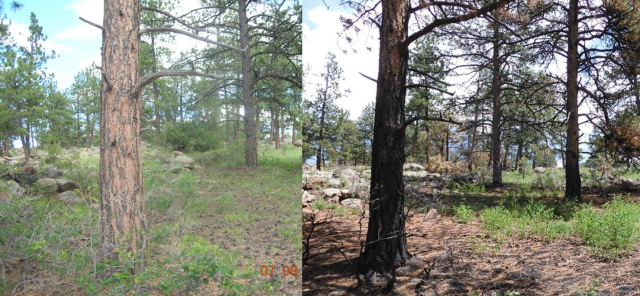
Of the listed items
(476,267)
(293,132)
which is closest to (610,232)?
(476,267)

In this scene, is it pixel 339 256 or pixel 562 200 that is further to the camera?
pixel 562 200

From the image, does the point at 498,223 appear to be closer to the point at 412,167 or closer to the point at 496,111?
the point at 412,167

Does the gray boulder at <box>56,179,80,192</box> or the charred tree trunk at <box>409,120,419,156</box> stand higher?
the charred tree trunk at <box>409,120,419,156</box>

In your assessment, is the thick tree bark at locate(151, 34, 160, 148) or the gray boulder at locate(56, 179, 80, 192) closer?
the gray boulder at locate(56, 179, 80, 192)

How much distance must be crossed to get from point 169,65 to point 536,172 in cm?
335

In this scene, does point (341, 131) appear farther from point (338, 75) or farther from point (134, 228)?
point (134, 228)

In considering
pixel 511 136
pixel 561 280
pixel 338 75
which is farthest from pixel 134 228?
pixel 511 136

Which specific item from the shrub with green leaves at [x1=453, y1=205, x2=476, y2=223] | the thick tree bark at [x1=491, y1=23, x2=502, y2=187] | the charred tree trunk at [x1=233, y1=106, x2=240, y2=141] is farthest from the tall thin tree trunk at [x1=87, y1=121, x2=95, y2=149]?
the thick tree bark at [x1=491, y1=23, x2=502, y2=187]

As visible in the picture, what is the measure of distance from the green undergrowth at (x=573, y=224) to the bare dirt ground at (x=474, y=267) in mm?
55

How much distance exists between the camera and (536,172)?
158 inches

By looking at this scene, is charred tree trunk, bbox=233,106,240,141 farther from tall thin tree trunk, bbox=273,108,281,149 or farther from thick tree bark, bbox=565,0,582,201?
thick tree bark, bbox=565,0,582,201

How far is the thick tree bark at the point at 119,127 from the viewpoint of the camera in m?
2.76

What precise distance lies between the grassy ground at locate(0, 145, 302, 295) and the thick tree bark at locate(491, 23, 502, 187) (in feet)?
6.41

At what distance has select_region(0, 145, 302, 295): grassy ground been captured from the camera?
258cm
